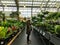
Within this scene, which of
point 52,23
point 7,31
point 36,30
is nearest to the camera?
point 52,23

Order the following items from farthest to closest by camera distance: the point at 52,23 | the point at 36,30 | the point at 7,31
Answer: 1. the point at 36,30
2. the point at 7,31
3. the point at 52,23

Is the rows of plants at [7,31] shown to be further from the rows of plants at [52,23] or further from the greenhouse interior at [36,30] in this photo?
the rows of plants at [52,23]

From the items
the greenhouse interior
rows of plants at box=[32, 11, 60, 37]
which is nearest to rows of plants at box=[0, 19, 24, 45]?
the greenhouse interior

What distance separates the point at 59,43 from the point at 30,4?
45.0 m

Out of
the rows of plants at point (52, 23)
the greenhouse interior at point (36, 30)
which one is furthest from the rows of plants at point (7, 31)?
the rows of plants at point (52, 23)

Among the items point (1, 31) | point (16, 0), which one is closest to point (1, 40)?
point (1, 31)

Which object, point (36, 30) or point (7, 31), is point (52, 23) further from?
point (36, 30)

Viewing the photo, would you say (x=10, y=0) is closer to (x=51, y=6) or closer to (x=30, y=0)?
(x=30, y=0)

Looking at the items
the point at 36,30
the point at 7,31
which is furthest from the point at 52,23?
the point at 36,30

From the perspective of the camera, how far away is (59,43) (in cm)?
419

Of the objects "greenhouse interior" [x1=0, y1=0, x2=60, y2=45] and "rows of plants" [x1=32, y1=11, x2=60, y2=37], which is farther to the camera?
"greenhouse interior" [x1=0, y1=0, x2=60, y2=45]

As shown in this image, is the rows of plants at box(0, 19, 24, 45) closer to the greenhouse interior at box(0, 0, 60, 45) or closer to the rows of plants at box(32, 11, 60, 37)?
the greenhouse interior at box(0, 0, 60, 45)

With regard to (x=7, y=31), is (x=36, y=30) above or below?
below

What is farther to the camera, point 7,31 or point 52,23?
point 7,31
